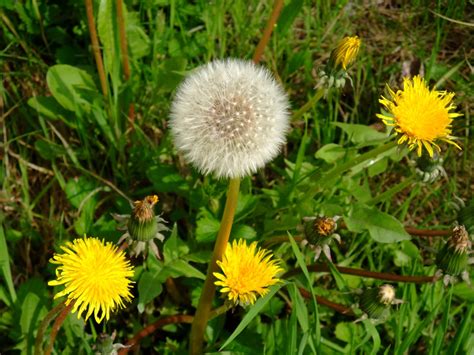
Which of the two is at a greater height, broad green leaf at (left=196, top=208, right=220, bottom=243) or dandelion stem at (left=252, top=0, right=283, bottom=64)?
dandelion stem at (left=252, top=0, right=283, bottom=64)

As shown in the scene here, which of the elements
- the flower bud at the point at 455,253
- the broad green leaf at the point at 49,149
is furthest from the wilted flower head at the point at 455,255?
the broad green leaf at the point at 49,149

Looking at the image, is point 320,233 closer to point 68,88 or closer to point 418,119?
point 418,119

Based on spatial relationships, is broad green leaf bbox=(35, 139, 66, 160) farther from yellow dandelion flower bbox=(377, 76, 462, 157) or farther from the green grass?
yellow dandelion flower bbox=(377, 76, 462, 157)

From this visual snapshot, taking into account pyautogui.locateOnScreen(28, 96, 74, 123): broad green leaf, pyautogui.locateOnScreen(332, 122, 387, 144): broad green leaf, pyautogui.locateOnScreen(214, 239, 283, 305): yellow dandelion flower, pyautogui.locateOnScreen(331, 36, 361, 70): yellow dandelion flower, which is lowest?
pyautogui.locateOnScreen(214, 239, 283, 305): yellow dandelion flower

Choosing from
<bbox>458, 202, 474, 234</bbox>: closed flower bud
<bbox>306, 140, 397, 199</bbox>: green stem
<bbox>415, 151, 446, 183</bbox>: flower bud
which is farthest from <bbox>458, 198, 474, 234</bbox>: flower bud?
<bbox>306, 140, 397, 199</bbox>: green stem

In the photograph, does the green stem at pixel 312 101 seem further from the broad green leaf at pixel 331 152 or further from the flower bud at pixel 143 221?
the flower bud at pixel 143 221

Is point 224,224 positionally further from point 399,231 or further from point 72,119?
point 72,119

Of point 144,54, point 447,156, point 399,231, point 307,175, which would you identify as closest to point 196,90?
point 307,175
